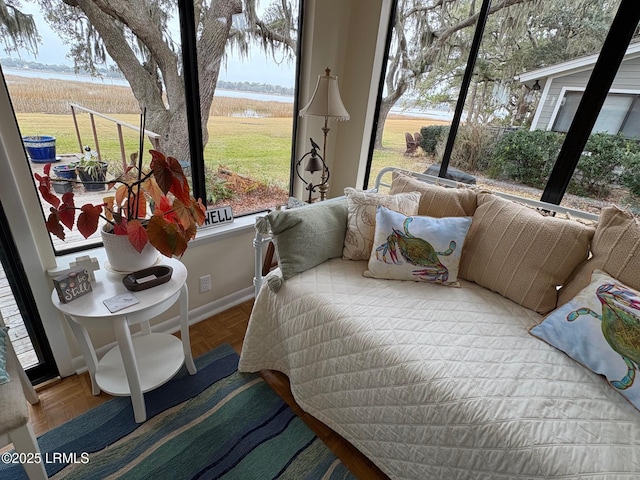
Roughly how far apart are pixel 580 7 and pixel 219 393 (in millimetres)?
2506

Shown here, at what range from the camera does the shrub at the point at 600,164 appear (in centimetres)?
144

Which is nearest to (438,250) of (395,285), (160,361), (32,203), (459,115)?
(395,285)

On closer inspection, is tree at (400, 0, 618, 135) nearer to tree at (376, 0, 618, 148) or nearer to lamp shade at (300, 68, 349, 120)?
tree at (376, 0, 618, 148)

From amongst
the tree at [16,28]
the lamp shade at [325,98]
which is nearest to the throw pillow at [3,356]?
the tree at [16,28]

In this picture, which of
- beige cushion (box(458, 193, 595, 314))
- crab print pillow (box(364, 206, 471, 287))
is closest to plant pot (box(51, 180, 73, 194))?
crab print pillow (box(364, 206, 471, 287))

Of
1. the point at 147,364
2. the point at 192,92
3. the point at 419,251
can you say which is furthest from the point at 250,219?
the point at 419,251

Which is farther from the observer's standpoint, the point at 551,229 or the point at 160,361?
the point at 160,361

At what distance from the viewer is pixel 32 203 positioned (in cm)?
116

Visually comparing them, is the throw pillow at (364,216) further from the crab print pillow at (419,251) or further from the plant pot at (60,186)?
the plant pot at (60,186)

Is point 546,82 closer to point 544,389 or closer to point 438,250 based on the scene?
point 438,250

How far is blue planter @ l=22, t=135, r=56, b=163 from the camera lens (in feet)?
3.94

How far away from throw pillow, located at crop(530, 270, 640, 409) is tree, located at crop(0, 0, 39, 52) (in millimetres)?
2203

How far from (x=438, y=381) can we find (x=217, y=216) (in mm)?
1439

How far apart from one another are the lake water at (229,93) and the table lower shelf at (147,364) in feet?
3.91
